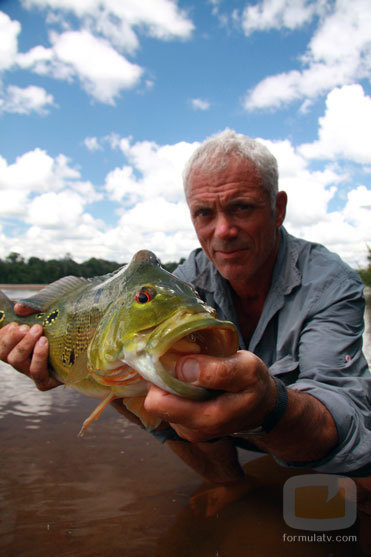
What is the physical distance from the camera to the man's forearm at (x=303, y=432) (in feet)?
5.52

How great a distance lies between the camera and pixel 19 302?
99.9 inches

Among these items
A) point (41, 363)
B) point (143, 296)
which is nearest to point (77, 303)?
point (41, 363)

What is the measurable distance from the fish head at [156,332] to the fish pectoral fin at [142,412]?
0.18 metres

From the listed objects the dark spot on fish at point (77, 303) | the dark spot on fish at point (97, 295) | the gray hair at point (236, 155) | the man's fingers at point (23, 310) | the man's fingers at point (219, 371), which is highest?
the gray hair at point (236, 155)

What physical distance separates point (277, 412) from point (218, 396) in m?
0.43

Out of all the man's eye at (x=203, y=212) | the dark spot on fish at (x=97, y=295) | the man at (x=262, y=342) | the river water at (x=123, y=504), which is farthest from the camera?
the man's eye at (x=203, y=212)

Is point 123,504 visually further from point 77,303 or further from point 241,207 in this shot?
point 241,207

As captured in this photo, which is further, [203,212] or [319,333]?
[203,212]

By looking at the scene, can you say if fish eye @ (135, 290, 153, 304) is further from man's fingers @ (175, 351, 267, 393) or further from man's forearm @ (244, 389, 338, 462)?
man's forearm @ (244, 389, 338, 462)

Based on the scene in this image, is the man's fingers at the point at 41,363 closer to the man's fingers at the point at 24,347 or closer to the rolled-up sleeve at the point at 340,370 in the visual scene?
the man's fingers at the point at 24,347

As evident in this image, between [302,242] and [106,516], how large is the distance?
2557 mm

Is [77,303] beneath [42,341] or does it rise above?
above

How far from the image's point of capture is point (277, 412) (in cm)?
158

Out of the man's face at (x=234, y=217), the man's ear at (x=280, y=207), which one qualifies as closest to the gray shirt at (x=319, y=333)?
the man's ear at (x=280, y=207)
